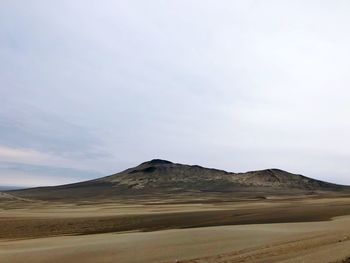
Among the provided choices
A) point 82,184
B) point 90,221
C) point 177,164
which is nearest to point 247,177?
point 177,164

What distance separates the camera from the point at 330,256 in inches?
540

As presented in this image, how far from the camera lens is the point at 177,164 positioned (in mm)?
168000

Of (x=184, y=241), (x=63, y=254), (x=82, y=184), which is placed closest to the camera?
(x=63, y=254)

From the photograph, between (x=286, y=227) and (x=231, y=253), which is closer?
(x=231, y=253)

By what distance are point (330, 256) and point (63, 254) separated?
30.5ft

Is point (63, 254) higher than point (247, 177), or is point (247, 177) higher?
point (247, 177)

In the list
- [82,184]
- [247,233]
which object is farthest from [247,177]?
[247,233]

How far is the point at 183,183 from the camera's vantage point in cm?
14200

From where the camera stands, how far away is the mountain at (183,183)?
128 m

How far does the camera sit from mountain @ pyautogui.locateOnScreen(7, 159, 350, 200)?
128125 mm

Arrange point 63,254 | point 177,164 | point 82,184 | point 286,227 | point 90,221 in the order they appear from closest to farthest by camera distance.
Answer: point 63,254
point 286,227
point 90,221
point 82,184
point 177,164

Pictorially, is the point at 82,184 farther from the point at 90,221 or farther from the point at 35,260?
the point at 35,260

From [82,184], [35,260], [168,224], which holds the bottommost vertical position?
[35,260]

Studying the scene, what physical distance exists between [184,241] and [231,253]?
11.4 ft
